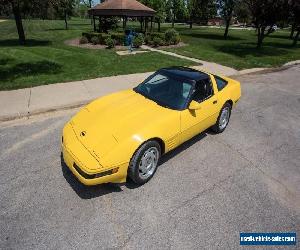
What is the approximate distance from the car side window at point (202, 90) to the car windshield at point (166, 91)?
197 millimetres

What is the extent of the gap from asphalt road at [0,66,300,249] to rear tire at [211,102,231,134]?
0.20 meters

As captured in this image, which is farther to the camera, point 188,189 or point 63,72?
point 63,72

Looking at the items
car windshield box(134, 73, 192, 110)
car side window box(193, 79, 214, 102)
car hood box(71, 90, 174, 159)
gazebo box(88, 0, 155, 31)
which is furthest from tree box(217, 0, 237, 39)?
car hood box(71, 90, 174, 159)

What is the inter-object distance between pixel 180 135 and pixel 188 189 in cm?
103

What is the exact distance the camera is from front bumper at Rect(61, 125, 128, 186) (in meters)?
4.05

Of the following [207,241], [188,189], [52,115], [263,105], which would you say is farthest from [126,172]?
[263,105]

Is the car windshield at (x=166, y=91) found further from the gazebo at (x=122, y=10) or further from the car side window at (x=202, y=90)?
the gazebo at (x=122, y=10)

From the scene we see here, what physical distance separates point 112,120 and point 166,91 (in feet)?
4.57

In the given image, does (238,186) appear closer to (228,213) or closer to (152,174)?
(228,213)

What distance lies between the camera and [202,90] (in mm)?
5672

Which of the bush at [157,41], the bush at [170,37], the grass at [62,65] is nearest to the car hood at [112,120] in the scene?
the grass at [62,65]

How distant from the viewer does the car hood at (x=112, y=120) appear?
14.4ft

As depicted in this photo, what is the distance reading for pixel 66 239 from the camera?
12.1 ft

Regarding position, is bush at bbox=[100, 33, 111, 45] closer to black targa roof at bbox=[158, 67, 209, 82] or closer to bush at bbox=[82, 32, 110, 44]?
bush at bbox=[82, 32, 110, 44]
